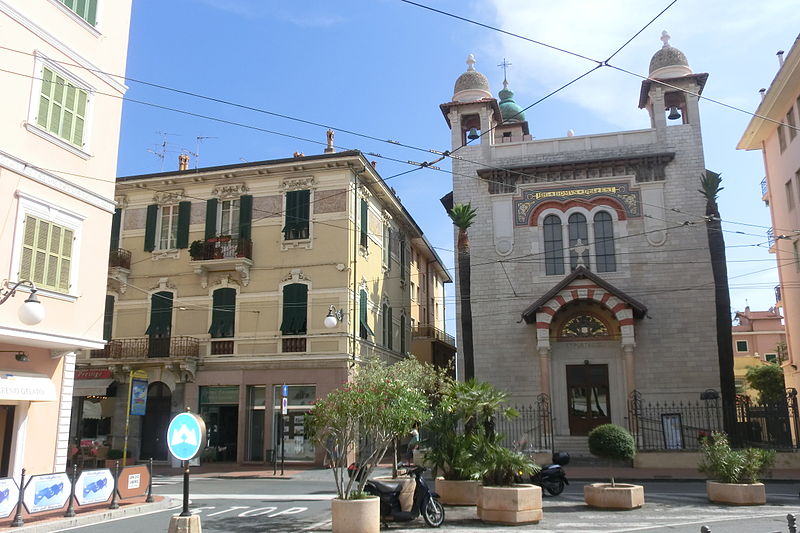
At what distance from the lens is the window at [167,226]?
2822 centimetres

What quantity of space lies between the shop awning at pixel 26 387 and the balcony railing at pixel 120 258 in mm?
Answer: 14712

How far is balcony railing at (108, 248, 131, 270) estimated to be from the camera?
27.9 metres

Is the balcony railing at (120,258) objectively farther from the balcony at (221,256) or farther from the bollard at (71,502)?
the bollard at (71,502)

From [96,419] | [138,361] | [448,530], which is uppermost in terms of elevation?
[138,361]

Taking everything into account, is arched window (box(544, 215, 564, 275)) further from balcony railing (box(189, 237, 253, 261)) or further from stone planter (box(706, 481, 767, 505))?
stone planter (box(706, 481, 767, 505))

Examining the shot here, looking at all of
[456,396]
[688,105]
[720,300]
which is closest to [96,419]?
[456,396]

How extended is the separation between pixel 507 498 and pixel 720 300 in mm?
18408

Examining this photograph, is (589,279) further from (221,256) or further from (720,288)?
(221,256)

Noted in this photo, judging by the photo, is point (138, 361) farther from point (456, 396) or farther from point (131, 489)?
point (456, 396)

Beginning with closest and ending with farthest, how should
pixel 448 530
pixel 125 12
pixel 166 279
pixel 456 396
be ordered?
pixel 448 530, pixel 456 396, pixel 125 12, pixel 166 279

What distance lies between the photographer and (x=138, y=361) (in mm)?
26328

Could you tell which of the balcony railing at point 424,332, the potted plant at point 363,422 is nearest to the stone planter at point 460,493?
the potted plant at point 363,422

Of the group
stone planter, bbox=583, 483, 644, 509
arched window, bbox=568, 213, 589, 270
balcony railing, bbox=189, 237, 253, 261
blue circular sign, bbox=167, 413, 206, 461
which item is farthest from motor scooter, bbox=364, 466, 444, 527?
arched window, bbox=568, 213, 589, 270

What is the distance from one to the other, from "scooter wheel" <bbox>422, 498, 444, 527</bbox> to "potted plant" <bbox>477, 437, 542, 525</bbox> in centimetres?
87
